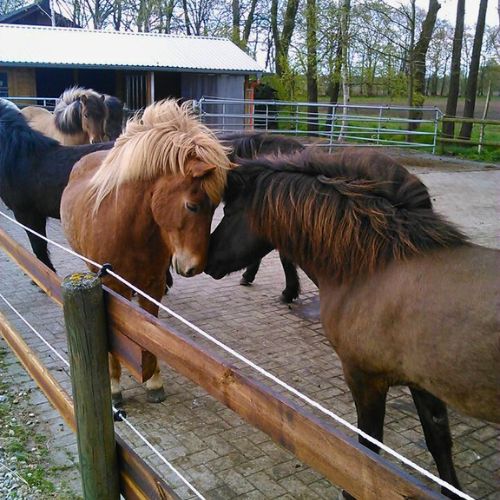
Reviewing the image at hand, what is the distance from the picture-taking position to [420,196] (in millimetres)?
2553

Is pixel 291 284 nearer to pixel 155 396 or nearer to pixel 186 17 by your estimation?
pixel 155 396

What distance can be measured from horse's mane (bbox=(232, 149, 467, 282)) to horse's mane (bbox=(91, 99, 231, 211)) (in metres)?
0.29

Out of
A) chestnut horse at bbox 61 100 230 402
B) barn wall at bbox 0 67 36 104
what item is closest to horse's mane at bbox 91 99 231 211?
chestnut horse at bbox 61 100 230 402

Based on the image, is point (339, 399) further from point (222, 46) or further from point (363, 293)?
point (222, 46)

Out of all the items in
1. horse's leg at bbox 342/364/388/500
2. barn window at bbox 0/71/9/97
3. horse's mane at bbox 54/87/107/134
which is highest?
barn window at bbox 0/71/9/97

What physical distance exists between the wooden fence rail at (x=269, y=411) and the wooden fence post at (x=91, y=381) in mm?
72

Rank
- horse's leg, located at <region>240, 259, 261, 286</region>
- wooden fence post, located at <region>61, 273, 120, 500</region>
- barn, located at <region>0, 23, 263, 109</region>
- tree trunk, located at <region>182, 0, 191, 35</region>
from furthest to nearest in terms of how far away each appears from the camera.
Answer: tree trunk, located at <region>182, 0, 191, 35</region> → barn, located at <region>0, 23, 263, 109</region> → horse's leg, located at <region>240, 259, 261, 286</region> → wooden fence post, located at <region>61, 273, 120, 500</region>

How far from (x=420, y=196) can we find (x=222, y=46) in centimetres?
2216

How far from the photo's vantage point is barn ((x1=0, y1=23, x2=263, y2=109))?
19.2 m

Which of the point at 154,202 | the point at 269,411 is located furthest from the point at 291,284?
the point at 269,411

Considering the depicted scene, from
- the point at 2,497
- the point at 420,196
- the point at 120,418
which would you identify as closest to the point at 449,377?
the point at 420,196

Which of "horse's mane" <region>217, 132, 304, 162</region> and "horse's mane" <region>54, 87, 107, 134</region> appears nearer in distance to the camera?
"horse's mane" <region>217, 132, 304, 162</region>

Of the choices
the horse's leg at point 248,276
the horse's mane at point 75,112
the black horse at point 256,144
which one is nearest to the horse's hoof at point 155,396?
the black horse at point 256,144

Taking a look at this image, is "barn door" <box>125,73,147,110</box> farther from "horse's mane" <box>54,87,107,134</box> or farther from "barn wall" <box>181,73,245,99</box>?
"horse's mane" <box>54,87,107,134</box>
